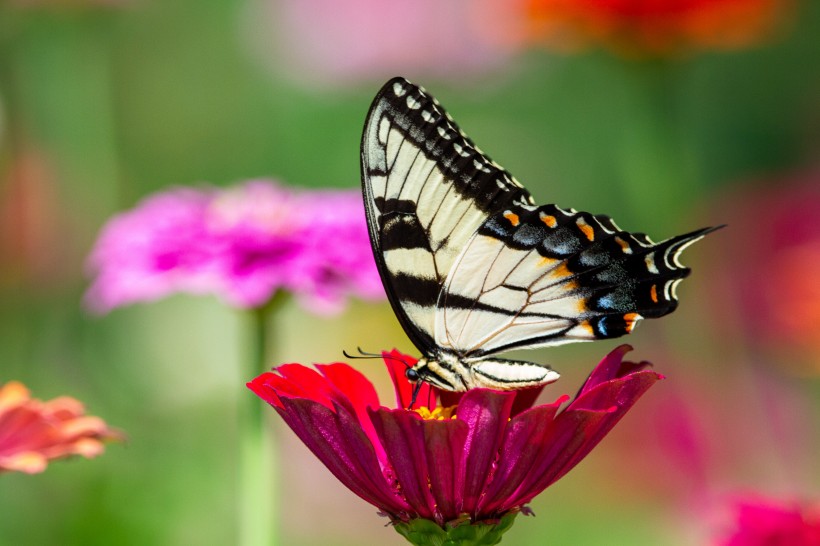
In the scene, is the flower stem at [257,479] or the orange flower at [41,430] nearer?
the orange flower at [41,430]

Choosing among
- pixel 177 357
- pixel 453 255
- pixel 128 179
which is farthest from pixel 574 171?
pixel 453 255

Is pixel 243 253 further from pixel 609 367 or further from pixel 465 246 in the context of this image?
pixel 609 367

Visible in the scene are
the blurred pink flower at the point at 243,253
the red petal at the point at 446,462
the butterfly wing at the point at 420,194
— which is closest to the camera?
the red petal at the point at 446,462

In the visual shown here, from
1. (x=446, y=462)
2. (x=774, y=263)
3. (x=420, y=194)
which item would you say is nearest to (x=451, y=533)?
(x=446, y=462)

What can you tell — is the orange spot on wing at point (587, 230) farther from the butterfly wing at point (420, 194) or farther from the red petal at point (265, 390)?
the red petal at point (265, 390)

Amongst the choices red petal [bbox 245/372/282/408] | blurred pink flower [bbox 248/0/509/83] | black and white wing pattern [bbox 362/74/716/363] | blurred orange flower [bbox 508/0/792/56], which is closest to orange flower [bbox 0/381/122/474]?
red petal [bbox 245/372/282/408]

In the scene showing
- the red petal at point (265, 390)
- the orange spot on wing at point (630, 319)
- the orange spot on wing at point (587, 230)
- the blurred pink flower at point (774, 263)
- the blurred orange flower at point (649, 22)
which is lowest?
the red petal at point (265, 390)

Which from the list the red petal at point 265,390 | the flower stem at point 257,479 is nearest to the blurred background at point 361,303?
the flower stem at point 257,479

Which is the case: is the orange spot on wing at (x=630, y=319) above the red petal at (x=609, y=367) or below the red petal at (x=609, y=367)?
above
